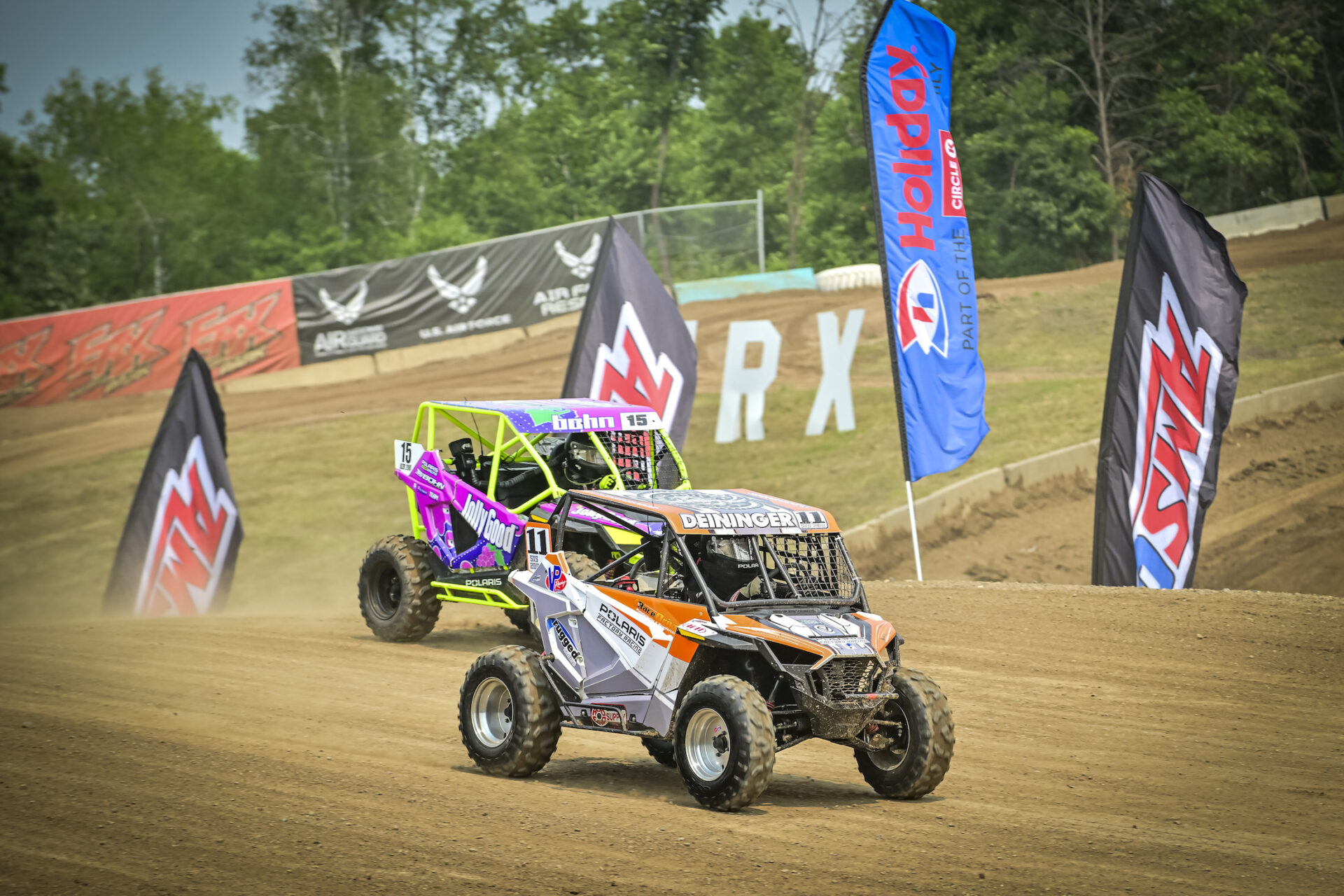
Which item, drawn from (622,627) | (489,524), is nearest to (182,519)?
(489,524)

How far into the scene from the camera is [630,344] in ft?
52.6

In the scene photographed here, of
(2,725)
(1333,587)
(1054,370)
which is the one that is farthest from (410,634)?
(1054,370)

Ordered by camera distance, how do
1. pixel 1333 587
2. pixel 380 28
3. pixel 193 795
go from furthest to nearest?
pixel 380 28 < pixel 1333 587 < pixel 193 795

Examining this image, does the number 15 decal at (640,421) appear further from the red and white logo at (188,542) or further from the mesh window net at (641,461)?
the red and white logo at (188,542)

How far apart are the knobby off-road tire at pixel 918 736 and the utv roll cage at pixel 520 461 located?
17.2 ft

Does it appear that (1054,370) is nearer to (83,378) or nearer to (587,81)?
(83,378)

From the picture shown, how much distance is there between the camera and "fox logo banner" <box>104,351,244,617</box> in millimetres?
17250

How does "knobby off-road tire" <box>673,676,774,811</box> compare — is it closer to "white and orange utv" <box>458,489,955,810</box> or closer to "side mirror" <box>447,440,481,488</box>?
"white and orange utv" <box>458,489,955,810</box>

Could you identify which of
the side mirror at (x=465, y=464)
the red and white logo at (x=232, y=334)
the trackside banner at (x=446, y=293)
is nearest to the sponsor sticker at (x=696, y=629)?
the side mirror at (x=465, y=464)

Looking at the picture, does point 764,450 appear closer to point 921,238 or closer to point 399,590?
point 921,238

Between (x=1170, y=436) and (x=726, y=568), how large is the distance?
8082 mm

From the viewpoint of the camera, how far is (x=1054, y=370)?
29.1 meters

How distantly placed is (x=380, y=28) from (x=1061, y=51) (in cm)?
2681

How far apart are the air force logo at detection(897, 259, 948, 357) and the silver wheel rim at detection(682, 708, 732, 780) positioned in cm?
796
